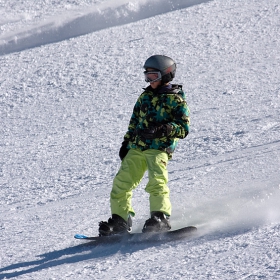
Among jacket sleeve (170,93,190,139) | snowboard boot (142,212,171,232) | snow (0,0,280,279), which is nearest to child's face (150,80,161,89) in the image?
jacket sleeve (170,93,190,139)

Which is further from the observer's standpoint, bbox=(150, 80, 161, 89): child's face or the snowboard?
bbox=(150, 80, 161, 89): child's face

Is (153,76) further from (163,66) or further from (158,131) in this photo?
(158,131)

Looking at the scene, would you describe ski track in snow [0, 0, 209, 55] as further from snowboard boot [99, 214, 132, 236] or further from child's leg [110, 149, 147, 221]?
A: snowboard boot [99, 214, 132, 236]

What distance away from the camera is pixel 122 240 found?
16.9 ft

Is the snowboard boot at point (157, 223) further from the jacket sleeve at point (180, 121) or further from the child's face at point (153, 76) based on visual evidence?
the child's face at point (153, 76)

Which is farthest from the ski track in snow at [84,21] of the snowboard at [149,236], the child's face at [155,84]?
the snowboard at [149,236]

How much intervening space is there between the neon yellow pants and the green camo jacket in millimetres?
79

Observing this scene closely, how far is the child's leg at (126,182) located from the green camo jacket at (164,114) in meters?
0.11

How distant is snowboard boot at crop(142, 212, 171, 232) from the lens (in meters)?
5.03

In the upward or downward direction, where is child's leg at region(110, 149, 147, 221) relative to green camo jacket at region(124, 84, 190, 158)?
downward

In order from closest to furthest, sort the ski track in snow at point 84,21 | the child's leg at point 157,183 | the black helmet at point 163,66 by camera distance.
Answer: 1. the child's leg at point 157,183
2. the black helmet at point 163,66
3. the ski track in snow at point 84,21

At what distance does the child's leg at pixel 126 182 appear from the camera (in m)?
5.36

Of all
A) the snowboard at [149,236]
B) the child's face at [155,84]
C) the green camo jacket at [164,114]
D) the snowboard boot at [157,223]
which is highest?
the child's face at [155,84]

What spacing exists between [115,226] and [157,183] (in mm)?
530
